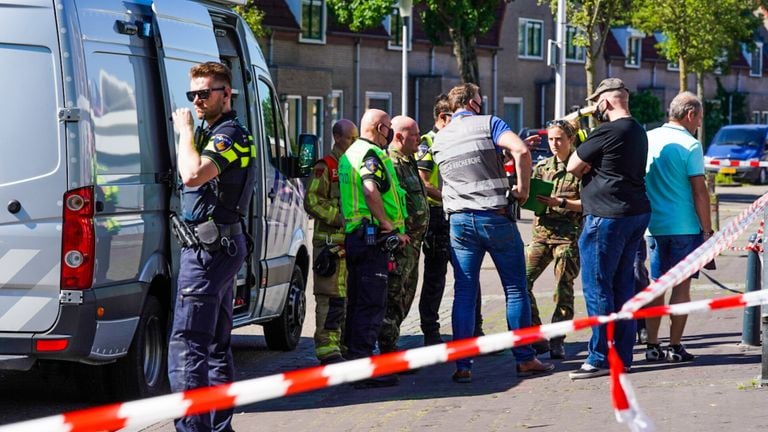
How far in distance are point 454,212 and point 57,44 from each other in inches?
110

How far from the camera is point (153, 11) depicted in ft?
26.1

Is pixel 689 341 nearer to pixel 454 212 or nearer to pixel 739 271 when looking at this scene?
pixel 454 212

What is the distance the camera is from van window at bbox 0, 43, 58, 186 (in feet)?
23.4

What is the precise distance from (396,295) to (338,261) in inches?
21.0

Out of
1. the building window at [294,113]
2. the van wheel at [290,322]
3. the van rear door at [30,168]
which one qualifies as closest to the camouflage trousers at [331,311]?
the van wheel at [290,322]

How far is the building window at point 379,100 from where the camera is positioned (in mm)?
41812

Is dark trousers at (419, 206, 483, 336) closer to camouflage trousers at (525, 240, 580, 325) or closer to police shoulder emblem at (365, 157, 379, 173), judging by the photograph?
camouflage trousers at (525, 240, 580, 325)

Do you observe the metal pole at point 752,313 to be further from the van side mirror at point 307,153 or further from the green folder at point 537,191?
the van side mirror at point 307,153

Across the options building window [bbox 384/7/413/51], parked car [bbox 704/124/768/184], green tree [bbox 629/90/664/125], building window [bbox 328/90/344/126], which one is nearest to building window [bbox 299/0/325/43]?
building window [bbox 328/90/344/126]

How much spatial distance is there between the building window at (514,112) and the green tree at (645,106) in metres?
5.88

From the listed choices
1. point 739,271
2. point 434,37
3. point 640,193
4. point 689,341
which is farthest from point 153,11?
point 434,37

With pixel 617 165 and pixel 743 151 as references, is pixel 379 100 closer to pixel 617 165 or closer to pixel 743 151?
pixel 743 151

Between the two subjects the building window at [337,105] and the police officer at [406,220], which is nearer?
the police officer at [406,220]

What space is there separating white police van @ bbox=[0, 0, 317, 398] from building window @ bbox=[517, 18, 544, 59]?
1596 inches
